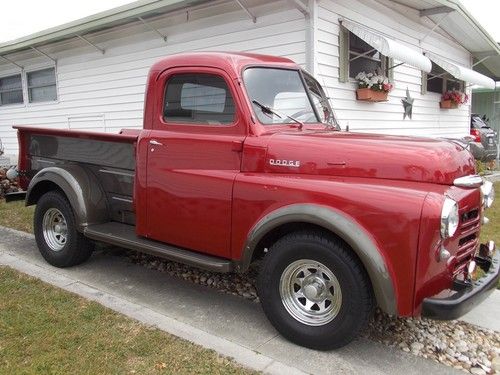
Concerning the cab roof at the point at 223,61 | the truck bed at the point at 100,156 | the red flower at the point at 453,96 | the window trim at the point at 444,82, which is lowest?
the truck bed at the point at 100,156

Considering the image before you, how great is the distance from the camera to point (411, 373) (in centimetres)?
305

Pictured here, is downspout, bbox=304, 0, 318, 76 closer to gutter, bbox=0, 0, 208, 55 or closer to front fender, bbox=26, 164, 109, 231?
gutter, bbox=0, 0, 208, 55

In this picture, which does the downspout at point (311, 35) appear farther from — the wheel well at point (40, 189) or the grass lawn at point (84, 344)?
the grass lawn at point (84, 344)

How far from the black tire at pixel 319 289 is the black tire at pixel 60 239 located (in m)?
2.29

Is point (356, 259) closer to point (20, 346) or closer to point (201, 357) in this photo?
point (201, 357)

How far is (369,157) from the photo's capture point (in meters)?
3.19

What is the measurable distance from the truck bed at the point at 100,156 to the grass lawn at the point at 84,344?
1058 mm

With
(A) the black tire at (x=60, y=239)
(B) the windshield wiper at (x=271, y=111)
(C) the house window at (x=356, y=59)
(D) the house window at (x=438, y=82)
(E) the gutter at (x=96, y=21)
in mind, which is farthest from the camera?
(D) the house window at (x=438, y=82)

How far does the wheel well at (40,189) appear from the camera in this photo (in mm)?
5008

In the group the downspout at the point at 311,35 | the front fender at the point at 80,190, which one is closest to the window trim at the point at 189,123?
the front fender at the point at 80,190

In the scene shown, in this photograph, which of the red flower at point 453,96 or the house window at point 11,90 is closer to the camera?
the red flower at point 453,96

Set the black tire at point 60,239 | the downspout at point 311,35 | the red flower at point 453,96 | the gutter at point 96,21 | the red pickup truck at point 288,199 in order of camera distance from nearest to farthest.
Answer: the red pickup truck at point 288,199 < the black tire at point 60,239 < the downspout at point 311,35 < the gutter at point 96,21 < the red flower at point 453,96

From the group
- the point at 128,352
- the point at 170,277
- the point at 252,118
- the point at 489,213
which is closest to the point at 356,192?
the point at 252,118

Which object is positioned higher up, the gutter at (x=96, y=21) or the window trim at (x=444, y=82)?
the gutter at (x=96, y=21)
